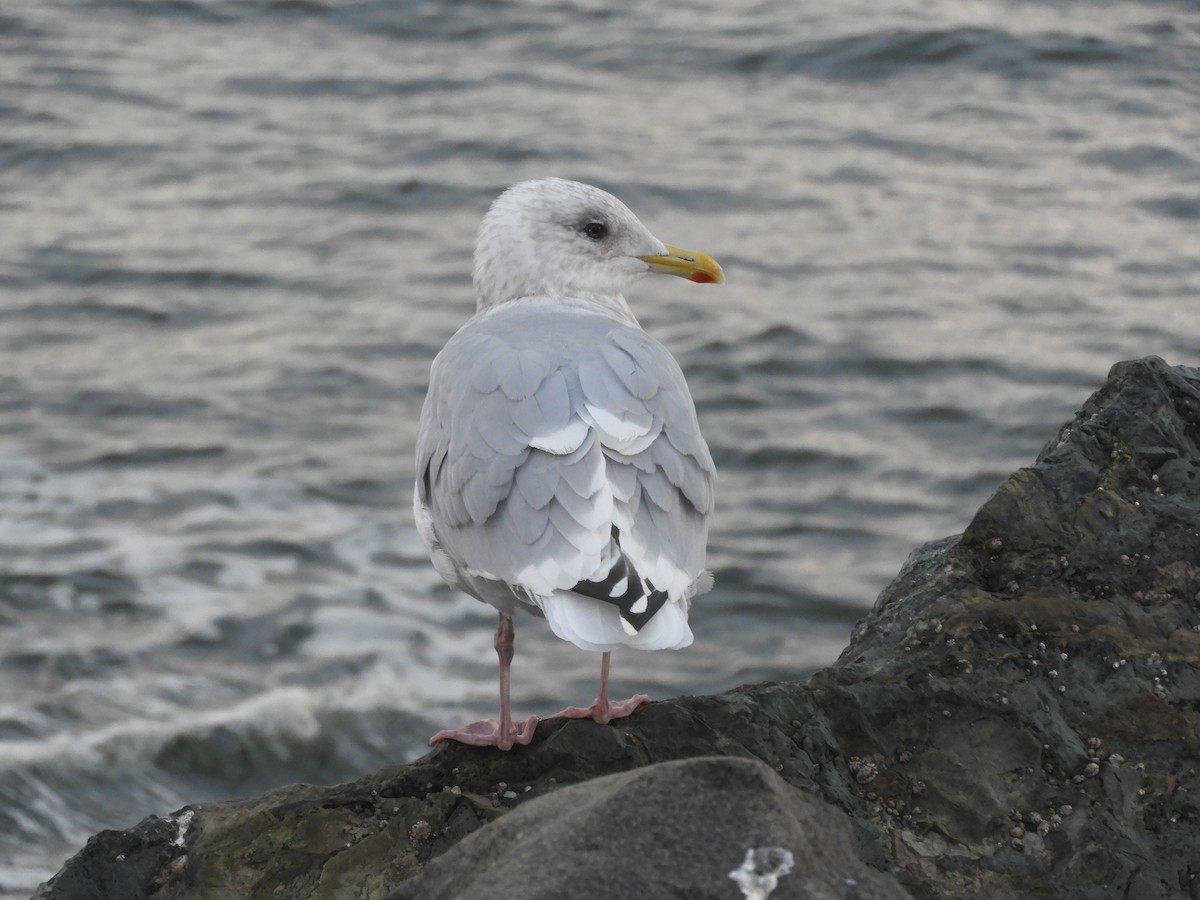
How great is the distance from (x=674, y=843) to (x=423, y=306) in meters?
9.19

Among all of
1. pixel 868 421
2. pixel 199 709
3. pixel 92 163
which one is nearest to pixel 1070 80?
pixel 868 421

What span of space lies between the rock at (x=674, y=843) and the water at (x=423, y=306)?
15.2ft

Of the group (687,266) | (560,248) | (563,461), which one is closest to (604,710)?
(563,461)

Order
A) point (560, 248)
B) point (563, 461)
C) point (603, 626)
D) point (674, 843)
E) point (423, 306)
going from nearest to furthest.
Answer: point (674, 843), point (603, 626), point (563, 461), point (560, 248), point (423, 306)

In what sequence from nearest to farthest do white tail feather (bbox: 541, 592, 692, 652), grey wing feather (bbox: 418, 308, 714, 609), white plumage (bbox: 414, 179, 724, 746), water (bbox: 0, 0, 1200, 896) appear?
white tail feather (bbox: 541, 592, 692, 652) → white plumage (bbox: 414, 179, 724, 746) → grey wing feather (bbox: 418, 308, 714, 609) → water (bbox: 0, 0, 1200, 896)

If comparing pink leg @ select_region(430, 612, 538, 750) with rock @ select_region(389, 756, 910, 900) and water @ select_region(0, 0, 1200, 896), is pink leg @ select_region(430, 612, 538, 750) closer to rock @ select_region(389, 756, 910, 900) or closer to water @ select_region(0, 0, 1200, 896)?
rock @ select_region(389, 756, 910, 900)

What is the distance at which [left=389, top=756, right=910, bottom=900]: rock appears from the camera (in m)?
2.51

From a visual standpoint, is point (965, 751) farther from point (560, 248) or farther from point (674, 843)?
point (560, 248)

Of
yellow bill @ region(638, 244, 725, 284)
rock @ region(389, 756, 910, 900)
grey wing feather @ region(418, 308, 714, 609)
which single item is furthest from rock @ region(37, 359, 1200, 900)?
yellow bill @ region(638, 244, 725, 284)

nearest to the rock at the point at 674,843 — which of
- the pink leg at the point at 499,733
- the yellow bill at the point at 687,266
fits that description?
the pink leg at the point at 499,733

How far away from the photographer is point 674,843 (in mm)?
2551

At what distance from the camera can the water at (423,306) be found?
8.34m

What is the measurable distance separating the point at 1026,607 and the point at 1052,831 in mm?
572

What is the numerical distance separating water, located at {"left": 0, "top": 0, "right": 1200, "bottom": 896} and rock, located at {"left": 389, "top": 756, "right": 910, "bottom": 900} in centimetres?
463
